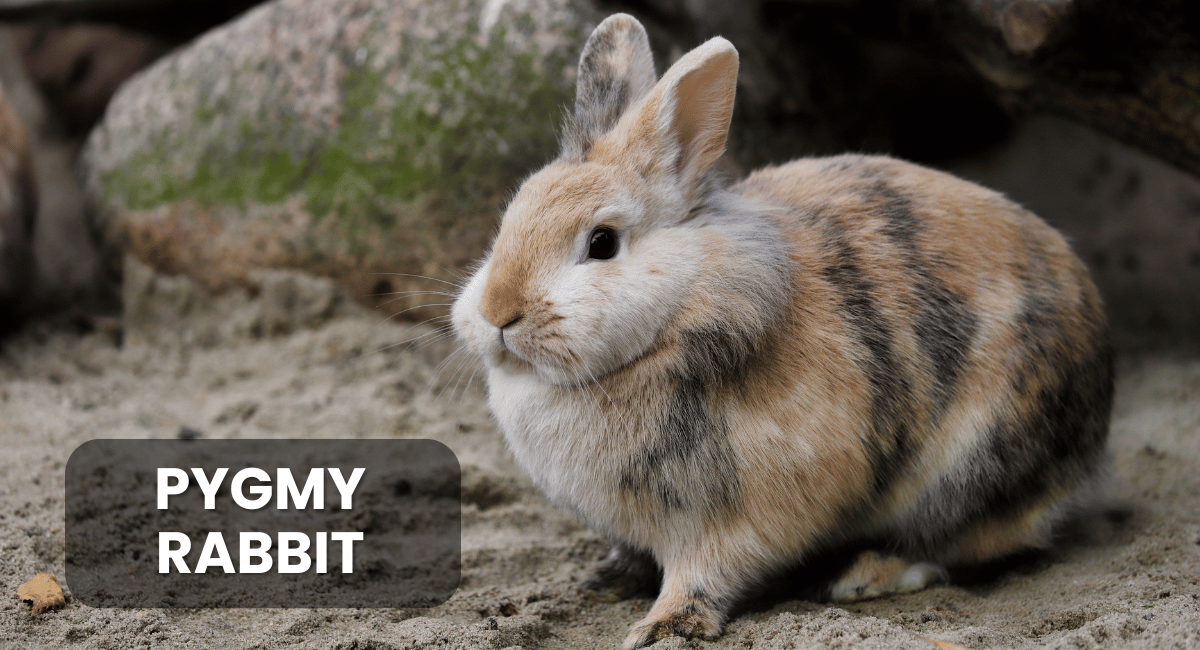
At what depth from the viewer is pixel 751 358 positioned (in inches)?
106

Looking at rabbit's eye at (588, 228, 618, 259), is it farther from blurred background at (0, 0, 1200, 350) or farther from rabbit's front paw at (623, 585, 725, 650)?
blurred background at (0, 0, 1200, 350)

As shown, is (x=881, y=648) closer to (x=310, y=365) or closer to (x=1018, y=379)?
(x=1018, y=379)

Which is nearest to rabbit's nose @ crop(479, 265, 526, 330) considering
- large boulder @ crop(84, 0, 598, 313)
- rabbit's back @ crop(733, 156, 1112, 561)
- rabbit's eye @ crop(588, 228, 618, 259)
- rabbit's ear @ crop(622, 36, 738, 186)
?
rabbit's eye @ crop(588, 228, 618, 259)

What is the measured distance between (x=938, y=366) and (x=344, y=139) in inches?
128

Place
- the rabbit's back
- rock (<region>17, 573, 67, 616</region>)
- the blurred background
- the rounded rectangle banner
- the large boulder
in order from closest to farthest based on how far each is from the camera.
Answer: rock (<region>17, 573, 67, 616</region>) → the rabbit's back → the rounded rectangle banner → the blurred background → the large boulder

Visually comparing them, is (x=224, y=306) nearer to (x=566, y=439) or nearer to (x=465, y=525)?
(x=465, y=525)

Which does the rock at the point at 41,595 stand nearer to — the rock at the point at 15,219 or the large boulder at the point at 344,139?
the large boulder at the point at 344,139

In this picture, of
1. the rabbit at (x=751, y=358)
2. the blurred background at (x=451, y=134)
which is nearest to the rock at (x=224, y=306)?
the blurred background at (x=451, y=134)

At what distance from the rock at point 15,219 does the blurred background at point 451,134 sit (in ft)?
0.06

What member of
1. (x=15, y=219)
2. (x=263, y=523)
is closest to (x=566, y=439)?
(x=263, y=523)

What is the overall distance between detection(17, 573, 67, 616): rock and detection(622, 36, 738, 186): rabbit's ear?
2.12m

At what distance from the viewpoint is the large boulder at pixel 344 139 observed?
4512mm

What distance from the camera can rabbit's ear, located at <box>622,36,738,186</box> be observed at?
262cm

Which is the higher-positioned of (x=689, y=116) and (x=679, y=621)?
(x=689, y=116)
